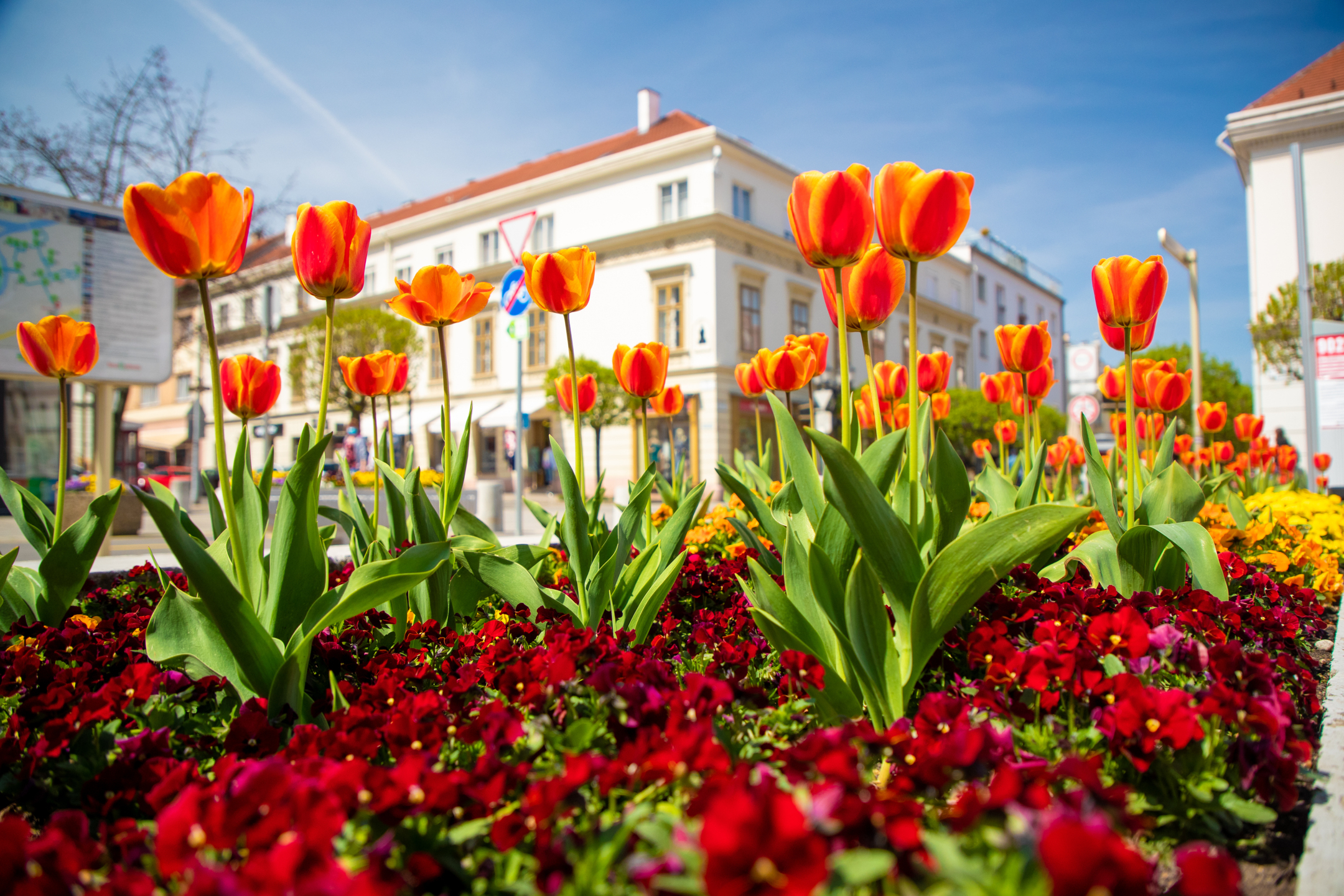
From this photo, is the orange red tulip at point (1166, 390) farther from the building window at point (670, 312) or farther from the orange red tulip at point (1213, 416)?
the building window at point (670, 312)

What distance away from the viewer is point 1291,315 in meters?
15.9

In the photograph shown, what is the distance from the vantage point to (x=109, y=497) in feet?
7.13

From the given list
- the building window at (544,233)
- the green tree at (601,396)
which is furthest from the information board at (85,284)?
the building window at (544,233)

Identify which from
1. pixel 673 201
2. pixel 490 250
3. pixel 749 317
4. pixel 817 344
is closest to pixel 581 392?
pixel 817 344

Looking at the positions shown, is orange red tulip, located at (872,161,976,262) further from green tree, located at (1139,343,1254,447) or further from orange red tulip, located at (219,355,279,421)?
green tree, located at (1139,343,1254,447)

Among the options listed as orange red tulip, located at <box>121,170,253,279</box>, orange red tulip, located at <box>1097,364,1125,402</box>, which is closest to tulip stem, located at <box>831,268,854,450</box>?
orange red tulip, located at <box>121,170,253,279</box>

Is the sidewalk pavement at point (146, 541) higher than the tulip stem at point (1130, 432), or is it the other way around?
the tulip stem at point (1130, 432)

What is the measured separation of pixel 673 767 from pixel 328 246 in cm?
142

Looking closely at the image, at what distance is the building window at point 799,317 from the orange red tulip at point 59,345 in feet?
73.7

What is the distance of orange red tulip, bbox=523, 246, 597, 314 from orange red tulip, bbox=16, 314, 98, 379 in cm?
142

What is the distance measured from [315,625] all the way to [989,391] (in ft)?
11.6

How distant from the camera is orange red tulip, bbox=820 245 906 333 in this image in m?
1.97

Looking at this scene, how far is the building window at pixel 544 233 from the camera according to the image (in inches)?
993

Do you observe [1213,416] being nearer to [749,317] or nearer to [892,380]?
[892,380]
